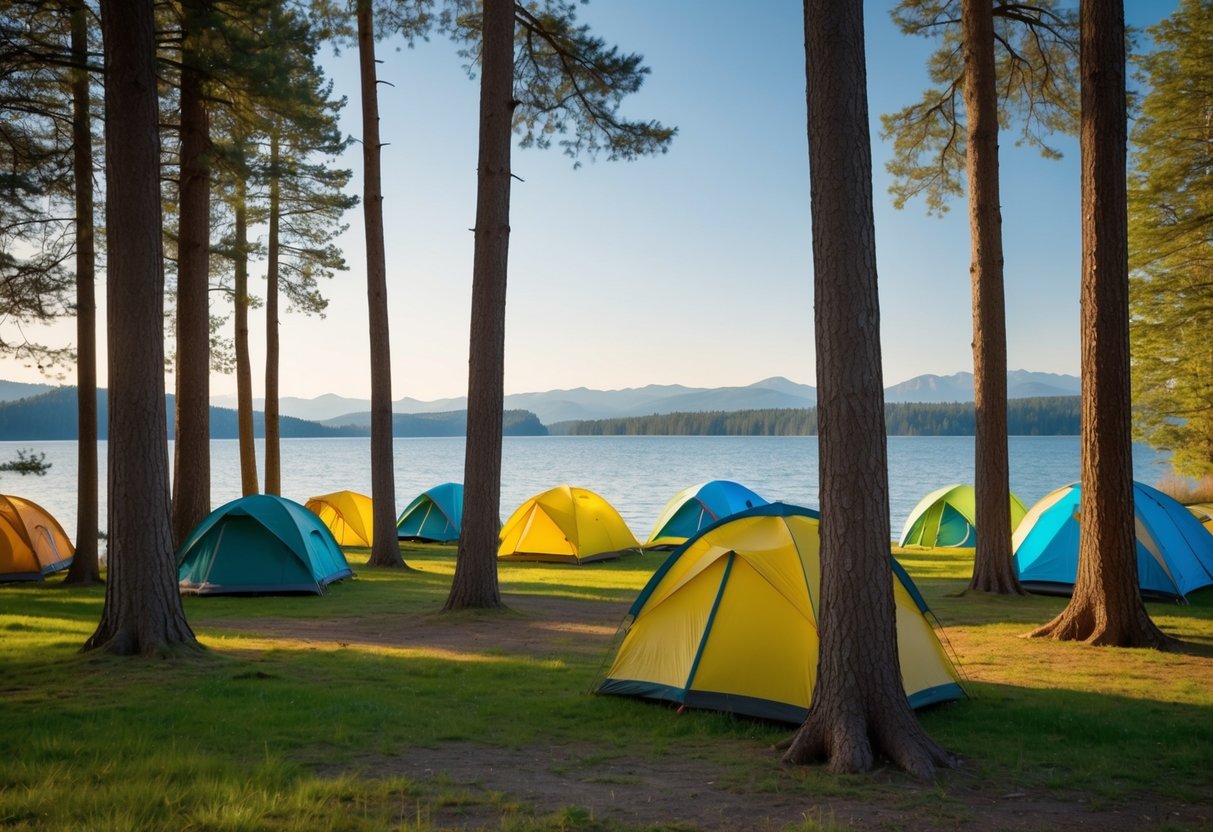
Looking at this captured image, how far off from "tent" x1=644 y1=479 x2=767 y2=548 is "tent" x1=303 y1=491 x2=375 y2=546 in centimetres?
694

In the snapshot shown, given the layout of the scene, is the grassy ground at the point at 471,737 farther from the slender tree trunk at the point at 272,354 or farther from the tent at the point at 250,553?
the slender tree trunk at the point at 272,354

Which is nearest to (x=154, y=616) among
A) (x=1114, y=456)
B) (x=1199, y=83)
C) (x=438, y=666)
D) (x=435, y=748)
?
(x=438, y=666)

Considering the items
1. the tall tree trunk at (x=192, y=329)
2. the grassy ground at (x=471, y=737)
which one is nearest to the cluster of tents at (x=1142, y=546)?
the grassy ground at (x=471, y=737)

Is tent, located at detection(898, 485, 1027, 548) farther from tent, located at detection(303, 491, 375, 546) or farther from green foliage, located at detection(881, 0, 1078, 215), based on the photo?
tent, located at detection(303, 491, 375, 546)

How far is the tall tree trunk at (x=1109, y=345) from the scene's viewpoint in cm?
919

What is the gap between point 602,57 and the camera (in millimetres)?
13266

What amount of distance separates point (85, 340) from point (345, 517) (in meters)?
9.37

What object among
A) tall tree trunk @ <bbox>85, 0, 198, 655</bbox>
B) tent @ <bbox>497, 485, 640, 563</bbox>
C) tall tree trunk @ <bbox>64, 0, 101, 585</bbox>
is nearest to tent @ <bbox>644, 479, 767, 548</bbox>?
tent @ <bbox>497, 485, 640, 563</bbox>

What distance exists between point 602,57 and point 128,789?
11.4 meters

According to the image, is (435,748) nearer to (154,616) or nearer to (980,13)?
(154,616)

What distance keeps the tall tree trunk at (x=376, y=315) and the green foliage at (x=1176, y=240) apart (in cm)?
1729

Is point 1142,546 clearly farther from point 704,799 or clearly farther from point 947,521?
point 704,799

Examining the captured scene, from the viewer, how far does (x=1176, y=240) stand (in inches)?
875

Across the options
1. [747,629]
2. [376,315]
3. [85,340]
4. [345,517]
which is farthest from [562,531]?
[747,629]
